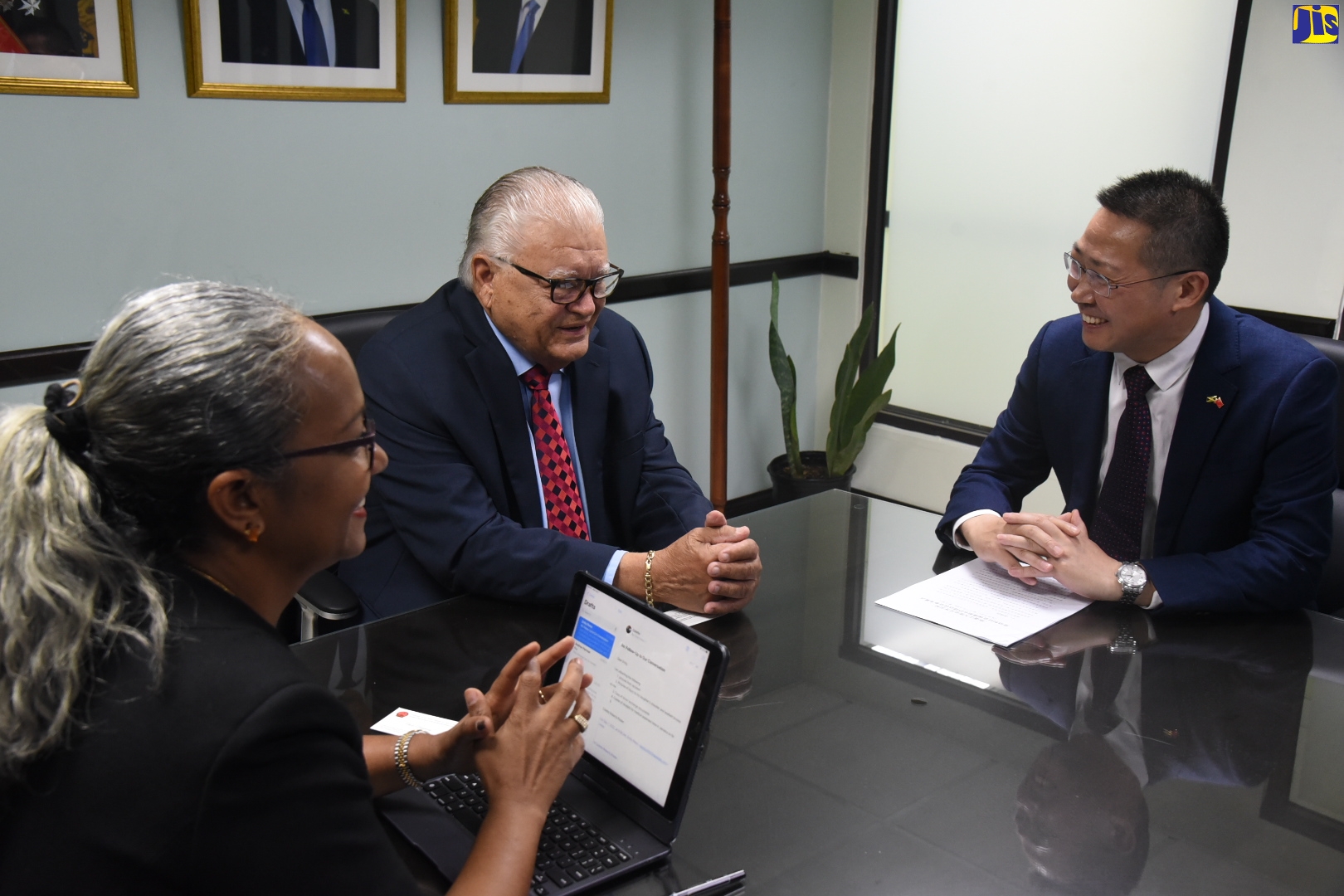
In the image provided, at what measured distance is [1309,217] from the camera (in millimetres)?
3098

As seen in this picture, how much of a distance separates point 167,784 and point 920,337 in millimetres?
3664

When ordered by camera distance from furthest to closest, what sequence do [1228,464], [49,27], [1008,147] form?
[1008,147], [49,27], [1228,464]

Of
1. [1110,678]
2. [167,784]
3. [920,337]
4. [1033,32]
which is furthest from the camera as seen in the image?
[920,337]

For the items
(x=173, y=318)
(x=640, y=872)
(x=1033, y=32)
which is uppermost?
(x=1033, y=32)

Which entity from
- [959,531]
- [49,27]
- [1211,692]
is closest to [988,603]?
[959,531]

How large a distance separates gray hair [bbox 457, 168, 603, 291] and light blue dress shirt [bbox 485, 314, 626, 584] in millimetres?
136

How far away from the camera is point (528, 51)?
10.5 feet

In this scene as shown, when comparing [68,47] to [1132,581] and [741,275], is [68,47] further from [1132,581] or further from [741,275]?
[1132,581]

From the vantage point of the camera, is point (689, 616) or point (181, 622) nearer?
point (181, 622)

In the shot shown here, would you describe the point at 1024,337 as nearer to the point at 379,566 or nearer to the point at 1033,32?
the point at 1033,32

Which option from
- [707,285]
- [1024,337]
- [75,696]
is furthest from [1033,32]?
[75,696]

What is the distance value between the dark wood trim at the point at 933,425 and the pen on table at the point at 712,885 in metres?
3.07

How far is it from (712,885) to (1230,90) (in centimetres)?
300

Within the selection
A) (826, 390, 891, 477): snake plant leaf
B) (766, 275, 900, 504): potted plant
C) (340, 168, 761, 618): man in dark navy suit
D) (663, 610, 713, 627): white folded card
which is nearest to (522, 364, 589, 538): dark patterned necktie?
(340, 168, 761, 618): man in dark navy suit
